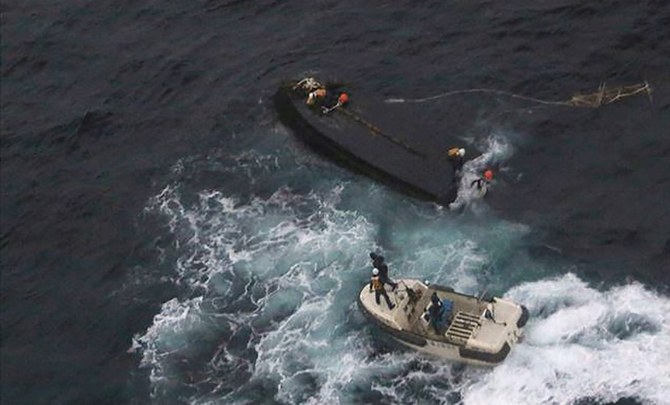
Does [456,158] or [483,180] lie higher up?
[456,158]

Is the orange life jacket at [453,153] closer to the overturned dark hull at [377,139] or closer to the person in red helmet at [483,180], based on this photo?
the overturned dark hull at [377,139]

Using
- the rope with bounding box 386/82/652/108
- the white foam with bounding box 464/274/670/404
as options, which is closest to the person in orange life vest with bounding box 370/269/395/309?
the white foam with bounding box 464/274/670/404

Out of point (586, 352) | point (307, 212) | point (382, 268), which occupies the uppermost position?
point (382, 268)

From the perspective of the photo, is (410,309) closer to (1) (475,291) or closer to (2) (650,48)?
(1) (475,291)

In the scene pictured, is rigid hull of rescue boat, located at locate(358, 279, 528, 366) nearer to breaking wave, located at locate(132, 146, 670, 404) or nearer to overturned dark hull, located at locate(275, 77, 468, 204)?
breaking wave, located at locate(132, 146, 670, 404)

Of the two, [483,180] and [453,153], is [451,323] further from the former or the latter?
[453,153]

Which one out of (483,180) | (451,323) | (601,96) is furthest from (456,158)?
(451,323)
